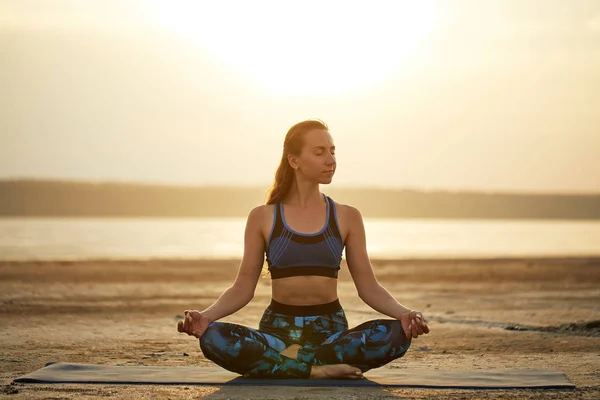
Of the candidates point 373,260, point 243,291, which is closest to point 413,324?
point 243,291

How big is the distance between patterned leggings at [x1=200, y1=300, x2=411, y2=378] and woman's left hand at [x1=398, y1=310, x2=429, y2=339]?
0.52 feet

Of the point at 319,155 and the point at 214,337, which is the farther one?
the point at 319,155

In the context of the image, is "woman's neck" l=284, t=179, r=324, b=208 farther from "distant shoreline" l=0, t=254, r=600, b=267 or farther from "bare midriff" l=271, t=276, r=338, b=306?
"distant shoreline" l=0, t=254, r=600, b=267

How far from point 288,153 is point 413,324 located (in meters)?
1.53

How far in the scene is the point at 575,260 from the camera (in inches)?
1101

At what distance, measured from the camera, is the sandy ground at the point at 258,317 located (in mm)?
6746

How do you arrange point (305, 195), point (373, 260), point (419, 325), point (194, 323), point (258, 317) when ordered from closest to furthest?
1. point (419, 325)
2. point (194, 323)
3. point (305, 195)
4. point (258, 317)
5. point (373, 260)

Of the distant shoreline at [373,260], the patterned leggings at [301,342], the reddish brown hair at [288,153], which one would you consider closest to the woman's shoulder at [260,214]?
the reddish brown hair at [288,153]

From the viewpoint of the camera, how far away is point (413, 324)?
21.2 feet

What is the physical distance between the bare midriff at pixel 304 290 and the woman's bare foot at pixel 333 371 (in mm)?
451

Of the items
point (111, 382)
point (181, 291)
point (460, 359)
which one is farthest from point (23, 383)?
point (181, 291)

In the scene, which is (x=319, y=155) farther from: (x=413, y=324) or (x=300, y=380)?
(x=300, y=380)

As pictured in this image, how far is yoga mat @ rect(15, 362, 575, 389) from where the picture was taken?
6.78 metres

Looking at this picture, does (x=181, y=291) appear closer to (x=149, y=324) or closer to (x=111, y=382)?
(x=149, y=324)
